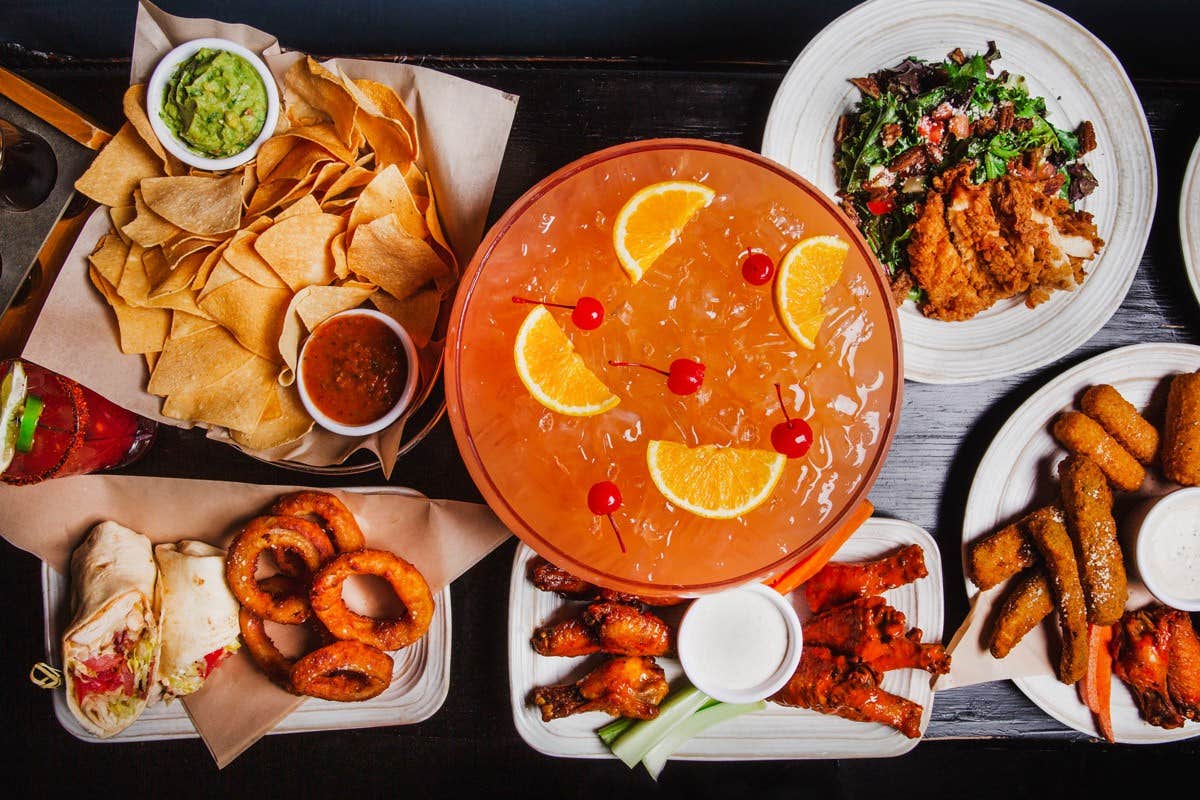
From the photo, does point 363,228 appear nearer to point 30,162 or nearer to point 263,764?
point 30,162

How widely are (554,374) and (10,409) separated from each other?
133 cm

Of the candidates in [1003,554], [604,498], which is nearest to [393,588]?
[604,498]

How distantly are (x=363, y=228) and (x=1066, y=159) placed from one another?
6.09ft

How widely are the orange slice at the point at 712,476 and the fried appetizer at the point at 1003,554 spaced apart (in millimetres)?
841

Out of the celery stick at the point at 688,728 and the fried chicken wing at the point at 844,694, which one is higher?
the fried chicken wing at the point at 844,694

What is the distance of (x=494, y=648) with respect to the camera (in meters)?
2.26

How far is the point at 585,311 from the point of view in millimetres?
1691

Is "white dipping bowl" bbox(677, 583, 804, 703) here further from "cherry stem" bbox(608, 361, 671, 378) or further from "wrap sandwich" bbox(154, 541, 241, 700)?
"wrap sandwich" bbox(154, 541, 241, 700)

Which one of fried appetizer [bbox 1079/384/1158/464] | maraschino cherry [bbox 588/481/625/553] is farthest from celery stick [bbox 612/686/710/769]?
fried appetizer [bbox 1079/384/1158/464]

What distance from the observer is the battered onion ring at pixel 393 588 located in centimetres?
205

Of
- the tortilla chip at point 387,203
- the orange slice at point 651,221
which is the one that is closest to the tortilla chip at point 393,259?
the tortilla chip at point 387,203

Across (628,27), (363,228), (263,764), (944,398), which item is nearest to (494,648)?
(263,764)

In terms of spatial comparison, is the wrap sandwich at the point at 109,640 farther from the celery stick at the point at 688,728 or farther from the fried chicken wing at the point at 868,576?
the fried chicken wing at the point at 868,576

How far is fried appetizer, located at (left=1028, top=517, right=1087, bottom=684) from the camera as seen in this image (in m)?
2.14
